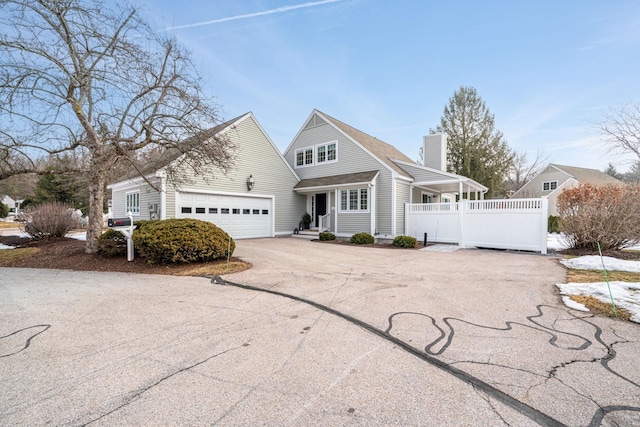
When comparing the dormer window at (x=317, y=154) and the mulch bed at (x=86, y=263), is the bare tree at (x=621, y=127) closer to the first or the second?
the dormer window at (x=317, y=154)

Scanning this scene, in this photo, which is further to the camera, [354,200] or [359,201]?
[354,200]

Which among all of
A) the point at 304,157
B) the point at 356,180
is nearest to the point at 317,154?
the point at 304,157

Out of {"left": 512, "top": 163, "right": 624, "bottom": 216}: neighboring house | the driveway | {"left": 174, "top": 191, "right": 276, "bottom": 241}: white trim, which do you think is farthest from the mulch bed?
{"left": 512, "top": 163, "right": 624, "bottom": 216}: neighboring house

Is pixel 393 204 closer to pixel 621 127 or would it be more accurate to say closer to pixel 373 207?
pixel 373 207

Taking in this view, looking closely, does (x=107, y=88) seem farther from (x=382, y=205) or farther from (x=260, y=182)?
(x=382, y=205)

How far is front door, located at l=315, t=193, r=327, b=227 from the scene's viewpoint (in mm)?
17811

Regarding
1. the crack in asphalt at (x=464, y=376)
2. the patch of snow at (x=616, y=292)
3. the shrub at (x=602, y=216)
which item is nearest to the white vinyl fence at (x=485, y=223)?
the shrub at (x=602, y=216)

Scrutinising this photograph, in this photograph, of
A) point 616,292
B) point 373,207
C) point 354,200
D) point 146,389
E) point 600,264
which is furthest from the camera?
point 354,200

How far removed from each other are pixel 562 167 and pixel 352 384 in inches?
1500

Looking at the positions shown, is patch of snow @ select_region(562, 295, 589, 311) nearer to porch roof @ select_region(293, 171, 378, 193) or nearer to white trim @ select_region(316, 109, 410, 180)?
porch roof @ select_region(293, 171, 378, 193)

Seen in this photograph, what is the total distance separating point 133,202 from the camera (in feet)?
52.7

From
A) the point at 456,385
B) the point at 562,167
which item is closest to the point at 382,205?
the point at 456,385

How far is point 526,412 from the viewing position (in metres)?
2.16

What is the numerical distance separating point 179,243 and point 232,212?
25.2 ft
